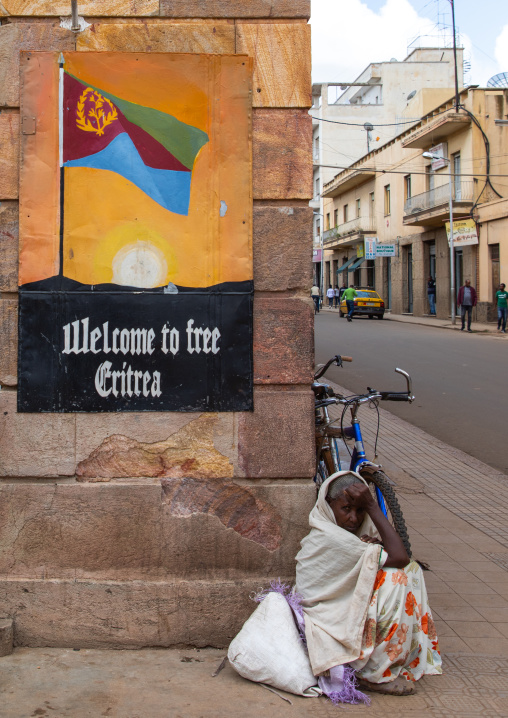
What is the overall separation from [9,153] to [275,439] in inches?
77.0

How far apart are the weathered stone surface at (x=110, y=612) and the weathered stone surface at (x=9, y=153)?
1.99 meters

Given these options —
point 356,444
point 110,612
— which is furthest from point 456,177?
point 110,612

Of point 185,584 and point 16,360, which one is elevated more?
point 16,360

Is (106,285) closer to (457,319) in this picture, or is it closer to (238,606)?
(238,606)

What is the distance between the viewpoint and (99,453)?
3.80 meters

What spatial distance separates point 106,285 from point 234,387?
82 cm

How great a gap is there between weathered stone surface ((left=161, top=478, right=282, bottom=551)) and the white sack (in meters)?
0.43

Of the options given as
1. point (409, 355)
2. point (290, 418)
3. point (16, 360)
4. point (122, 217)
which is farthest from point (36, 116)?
point (409, 355)

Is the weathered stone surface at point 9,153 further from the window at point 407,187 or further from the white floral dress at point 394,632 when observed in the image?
the window at point 407,187

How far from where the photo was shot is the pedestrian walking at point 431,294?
117ft

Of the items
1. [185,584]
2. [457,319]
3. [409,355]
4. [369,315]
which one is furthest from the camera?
[369,315]

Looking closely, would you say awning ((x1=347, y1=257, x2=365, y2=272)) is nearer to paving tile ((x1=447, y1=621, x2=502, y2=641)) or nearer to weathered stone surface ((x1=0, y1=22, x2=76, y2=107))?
paving tile ((x1=447, y1=621, x2=502, y2=641))

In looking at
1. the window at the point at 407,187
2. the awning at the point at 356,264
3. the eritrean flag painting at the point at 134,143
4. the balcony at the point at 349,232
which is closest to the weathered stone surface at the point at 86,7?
the eritrean flag painting at the point at 134,143

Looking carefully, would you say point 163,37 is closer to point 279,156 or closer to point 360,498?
point 279,156
